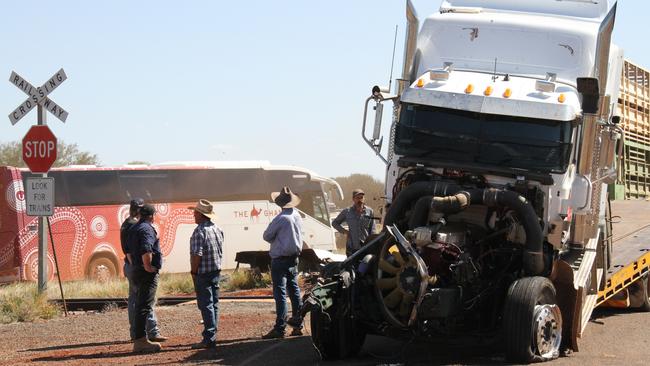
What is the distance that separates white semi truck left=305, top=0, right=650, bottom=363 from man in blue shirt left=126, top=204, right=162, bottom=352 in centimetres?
255

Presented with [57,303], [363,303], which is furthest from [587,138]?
[57,303]

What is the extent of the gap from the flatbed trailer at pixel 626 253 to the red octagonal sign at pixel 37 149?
29.6ft

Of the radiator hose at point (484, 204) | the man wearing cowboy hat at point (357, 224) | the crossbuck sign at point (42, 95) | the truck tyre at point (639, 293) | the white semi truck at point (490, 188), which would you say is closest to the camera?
the white semi truck at point (490, 188)

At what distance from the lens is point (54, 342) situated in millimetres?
14422

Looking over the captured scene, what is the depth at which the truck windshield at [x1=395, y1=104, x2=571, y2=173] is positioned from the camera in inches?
466

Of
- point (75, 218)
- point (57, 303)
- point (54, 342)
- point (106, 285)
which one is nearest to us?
point (54, 342)

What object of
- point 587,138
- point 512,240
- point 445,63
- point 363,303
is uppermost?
point 445,63

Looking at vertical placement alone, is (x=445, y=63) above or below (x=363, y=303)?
above

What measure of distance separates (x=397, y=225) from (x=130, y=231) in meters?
3.44

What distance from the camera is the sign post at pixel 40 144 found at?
1762 centimetres

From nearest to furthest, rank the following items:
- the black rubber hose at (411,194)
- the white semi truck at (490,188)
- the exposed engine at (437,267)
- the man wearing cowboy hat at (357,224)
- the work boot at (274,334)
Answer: the exposed engine at (437,267) → the white semi truck at (490,188) → the black rubber hose at (411,194) → the work boot at (274,334) → the man wearing cowboy hat at (357,224)

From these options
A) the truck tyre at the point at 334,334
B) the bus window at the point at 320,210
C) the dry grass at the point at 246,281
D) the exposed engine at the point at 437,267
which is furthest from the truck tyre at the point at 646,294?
the bus window at the point at 320,210

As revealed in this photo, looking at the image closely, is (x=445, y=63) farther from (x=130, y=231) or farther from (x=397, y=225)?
(x=130, y=231)

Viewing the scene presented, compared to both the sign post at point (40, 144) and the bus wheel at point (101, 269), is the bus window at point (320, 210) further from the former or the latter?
the sign post at point (40, 144)
